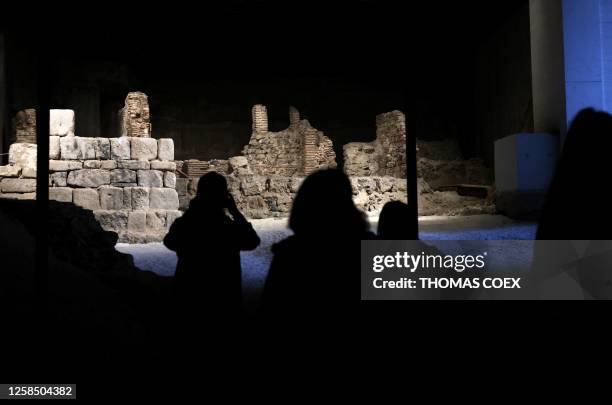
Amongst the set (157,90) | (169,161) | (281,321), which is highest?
(157,90)

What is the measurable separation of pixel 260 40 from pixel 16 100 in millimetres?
8114

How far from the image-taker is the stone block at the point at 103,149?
393 inches

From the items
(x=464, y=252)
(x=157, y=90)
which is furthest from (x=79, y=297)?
(x=157, y=90)

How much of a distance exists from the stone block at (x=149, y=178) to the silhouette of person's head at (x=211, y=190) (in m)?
7.61

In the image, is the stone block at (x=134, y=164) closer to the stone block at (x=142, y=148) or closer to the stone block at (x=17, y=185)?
the stone block at (x=142, y=148)

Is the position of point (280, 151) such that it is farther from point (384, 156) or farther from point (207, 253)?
point (207, 253)

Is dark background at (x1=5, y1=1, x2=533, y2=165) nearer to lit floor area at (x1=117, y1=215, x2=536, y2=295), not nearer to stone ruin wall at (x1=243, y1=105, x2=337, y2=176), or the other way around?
stone ruin wall at (x1=243, y1=105, x2=337, y2=176)

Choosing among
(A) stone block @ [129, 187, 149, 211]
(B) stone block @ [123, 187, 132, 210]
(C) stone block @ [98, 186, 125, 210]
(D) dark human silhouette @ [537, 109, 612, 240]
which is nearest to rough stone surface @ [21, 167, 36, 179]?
(C) stone block @ [98, 186, 125, 210]

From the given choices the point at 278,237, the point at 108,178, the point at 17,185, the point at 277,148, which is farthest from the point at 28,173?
the point at 277,148

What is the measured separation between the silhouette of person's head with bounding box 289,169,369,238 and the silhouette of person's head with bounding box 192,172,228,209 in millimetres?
1180

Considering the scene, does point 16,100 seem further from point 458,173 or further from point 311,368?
point 311,368

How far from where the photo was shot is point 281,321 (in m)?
1.71

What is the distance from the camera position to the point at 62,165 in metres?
9.74

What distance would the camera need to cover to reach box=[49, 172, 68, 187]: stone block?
9695 mm
